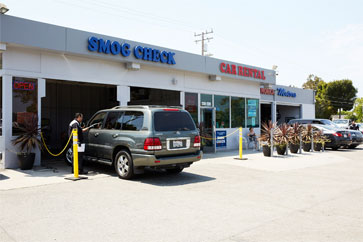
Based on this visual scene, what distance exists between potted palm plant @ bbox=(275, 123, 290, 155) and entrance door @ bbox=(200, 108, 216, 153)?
3.12 m

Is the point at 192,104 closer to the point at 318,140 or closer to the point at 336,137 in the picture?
the point at 318,140

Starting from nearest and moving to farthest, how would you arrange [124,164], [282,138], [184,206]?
[184,206] → [124,164] → [282,138]

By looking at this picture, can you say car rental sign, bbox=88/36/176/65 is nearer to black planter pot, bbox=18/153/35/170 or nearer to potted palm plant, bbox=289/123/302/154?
black planter pot, bbox=18/153/35/170

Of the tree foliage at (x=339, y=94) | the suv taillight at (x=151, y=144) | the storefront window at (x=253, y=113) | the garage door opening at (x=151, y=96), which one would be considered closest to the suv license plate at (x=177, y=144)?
the suv taillight at (x=151, y=144)

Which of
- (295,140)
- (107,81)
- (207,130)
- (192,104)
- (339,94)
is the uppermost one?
(339,94)

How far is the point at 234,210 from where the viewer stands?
5816mm

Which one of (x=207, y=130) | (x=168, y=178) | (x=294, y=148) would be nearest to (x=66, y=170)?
(x=168, y=178)

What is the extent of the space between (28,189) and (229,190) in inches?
181

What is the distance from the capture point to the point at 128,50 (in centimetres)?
1267

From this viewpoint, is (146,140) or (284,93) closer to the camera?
(146,140)

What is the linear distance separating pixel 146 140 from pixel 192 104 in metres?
8.39

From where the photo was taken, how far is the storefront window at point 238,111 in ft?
60.6

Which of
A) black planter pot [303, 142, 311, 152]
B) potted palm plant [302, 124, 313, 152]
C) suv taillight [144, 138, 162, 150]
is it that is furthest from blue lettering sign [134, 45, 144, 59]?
black planter pot [303, 142, 311, 152]

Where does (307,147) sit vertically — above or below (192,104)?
below
